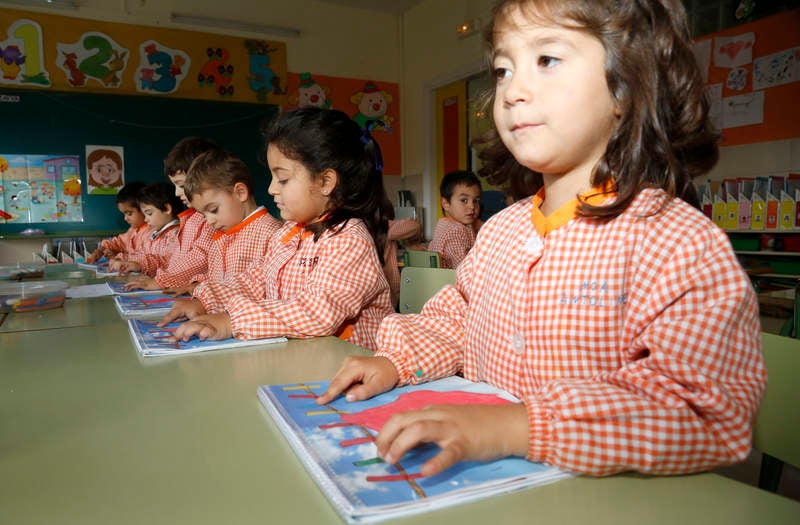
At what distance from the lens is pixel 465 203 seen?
3824 millimetres

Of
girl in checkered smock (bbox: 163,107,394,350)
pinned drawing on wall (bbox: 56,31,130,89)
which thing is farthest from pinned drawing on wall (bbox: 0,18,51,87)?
girl in checkered smock (bbox: 163,107,394,350)

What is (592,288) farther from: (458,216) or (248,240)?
(458,216)

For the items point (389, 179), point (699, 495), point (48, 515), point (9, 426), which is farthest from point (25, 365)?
point (389, 179)

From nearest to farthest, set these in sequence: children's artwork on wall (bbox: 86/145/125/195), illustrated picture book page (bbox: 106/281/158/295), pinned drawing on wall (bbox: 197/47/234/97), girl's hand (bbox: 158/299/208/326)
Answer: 1. girl's hand (bbox: 158/299/208/326)
2. illustrated picture book page (bbox: 106/281/158/295)
3. children's artwork on wall (bbox: 86/145/125/195)
4. pinned drawing on wall (bbox: 197/47/234/97)

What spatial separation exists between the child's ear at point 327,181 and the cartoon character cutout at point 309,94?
13.4ft

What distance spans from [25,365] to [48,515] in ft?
2.00

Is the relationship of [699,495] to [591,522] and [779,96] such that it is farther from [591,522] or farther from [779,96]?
[779,96]

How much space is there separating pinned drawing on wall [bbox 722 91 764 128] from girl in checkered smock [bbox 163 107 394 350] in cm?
259

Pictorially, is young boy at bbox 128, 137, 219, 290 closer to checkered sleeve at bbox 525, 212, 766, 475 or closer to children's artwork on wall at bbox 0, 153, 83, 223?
checkered sleeve at bbox 525, 212, 766, 475

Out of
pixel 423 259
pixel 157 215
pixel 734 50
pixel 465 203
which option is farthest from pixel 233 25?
pixel 734 50

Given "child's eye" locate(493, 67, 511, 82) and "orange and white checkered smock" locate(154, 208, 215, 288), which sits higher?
"child's eye" locate(493, 67, 511, 82)

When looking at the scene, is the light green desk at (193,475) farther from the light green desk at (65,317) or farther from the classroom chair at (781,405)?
the light green desk at (65,317)

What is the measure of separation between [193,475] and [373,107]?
550 cm

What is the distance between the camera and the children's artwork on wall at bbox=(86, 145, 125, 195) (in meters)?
4.59
